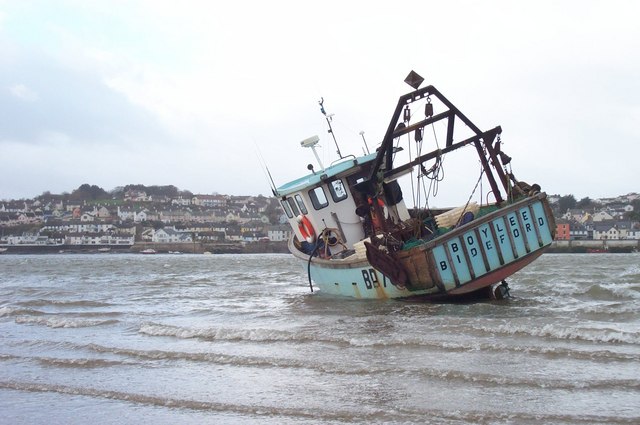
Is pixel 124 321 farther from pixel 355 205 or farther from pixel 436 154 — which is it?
pixel 436 154

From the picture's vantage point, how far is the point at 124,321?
17.1m

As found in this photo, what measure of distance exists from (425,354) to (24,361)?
6379 millimetres

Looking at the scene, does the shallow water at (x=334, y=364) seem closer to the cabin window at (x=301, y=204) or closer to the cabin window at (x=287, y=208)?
the cabin window at (x=301, y=204)

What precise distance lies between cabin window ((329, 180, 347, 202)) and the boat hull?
3737 mm

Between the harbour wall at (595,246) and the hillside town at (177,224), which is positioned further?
the hillside town at (177,224)

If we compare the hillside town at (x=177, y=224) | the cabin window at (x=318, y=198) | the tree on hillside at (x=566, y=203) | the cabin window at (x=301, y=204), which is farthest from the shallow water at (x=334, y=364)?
the tree on hillside at (x=566, y=203)

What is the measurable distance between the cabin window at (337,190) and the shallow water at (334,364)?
3318 millimetres

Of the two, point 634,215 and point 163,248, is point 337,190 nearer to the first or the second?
point 163,248

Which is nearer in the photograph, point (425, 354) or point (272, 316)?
point (425, 354)

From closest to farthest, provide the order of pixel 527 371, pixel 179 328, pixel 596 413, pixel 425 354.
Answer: pixel 596 413
pixel 527 371
pixel 425 354
pixel 179 328

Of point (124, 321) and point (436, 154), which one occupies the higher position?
point (436, 154)

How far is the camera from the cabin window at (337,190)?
67.5 ft

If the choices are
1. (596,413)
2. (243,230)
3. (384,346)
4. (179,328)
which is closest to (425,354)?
(384,346)

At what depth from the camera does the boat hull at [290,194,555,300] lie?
1644 centimetres
